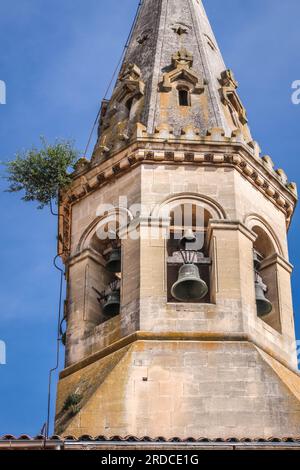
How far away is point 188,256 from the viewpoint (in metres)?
28.8

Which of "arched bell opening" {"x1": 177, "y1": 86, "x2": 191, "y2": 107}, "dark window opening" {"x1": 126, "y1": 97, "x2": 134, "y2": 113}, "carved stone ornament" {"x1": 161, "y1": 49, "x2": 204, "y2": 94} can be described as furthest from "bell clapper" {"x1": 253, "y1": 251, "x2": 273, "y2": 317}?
"dark window opening" {"x1": 126, "y1": 97, "x2": 134, "y2": 113}

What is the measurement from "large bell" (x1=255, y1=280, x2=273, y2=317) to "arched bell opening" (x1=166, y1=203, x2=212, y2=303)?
932 millimetres

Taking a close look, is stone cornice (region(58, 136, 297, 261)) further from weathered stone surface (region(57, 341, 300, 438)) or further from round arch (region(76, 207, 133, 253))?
weathered stone surface (region(57, 341, 300, 438))

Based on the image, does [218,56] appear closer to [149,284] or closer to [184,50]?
[184,50]

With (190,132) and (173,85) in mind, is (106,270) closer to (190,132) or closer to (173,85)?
(190,132)

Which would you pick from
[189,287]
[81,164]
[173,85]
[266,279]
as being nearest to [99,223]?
[81,164]

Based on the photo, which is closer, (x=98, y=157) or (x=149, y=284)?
(x=149, y=284)

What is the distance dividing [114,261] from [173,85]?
4.42m
